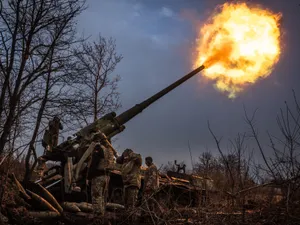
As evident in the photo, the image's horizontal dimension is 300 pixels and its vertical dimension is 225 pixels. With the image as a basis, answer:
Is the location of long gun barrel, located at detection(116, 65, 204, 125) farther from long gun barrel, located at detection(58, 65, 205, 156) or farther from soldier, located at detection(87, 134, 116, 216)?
soldier, located at detection(87, 134, 116, 216)

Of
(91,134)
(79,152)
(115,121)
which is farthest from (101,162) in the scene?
(115,121)

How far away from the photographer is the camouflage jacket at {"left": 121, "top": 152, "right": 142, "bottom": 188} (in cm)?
1024

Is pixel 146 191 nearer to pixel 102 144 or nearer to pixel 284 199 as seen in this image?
pixel 102 144

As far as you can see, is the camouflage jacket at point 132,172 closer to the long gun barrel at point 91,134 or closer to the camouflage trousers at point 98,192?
the camouflage trousers at point 98,192

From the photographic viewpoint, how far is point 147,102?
45.5 ft

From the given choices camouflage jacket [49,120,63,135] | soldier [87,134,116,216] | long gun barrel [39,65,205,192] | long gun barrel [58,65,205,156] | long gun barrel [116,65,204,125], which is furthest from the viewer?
long gun barrel [116,65,204,125]

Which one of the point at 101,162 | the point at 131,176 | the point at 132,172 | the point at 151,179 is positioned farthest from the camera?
the point at 151,179

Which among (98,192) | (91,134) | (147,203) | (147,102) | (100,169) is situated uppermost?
(147,102)

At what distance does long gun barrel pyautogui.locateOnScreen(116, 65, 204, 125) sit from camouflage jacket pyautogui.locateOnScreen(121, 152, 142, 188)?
2909 mm

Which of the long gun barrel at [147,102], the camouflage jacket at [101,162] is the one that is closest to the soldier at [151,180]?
the camouflage jacket at [101,162]

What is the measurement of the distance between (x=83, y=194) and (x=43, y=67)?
14.5 ft

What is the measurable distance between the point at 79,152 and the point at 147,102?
11.4 ft

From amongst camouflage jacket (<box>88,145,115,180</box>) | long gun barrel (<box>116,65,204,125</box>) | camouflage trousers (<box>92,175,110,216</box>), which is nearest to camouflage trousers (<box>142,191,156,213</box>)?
camouflage trousers (<box>92,175,110,216</box>)

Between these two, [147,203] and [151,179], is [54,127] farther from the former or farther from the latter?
[147,203]
